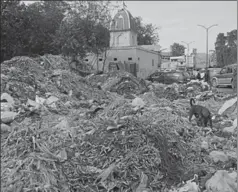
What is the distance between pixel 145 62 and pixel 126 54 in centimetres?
279

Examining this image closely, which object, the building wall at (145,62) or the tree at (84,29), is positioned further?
the building wall at (145,62)

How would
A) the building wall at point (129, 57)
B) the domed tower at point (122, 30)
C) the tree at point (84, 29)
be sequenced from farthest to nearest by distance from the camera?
the domed tower at point (122, 30)
the building wall at point (129, 57)
the tree at point (84, 29)

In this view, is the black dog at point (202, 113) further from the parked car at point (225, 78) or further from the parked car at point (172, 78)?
the parked car at point (172, 78)

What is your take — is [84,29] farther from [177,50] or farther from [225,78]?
[177,50]

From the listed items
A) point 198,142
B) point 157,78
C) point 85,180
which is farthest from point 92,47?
point 85,180

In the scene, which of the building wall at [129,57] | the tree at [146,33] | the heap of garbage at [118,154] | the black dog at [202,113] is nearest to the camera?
the heap of garbage at [118,154]

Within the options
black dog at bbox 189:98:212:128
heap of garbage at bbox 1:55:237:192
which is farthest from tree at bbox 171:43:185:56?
black dog at bbox 189:98:212:128

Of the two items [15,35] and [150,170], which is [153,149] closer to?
[150,170]

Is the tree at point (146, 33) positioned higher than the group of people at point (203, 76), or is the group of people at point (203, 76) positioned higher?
the tree at point (146, 33)

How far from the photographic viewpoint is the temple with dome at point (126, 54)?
23688mm

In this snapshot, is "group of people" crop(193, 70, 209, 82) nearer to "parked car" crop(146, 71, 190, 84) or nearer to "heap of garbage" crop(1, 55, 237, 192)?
"parked car" crop(146, 71, 190, 84)

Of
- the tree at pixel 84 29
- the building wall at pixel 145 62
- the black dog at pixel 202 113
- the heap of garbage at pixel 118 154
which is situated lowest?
the heap of garbage at pixel 118 154

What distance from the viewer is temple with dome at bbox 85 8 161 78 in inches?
933

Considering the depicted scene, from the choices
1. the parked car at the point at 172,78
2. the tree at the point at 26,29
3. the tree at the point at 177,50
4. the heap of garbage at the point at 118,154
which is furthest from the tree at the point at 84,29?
the tree at the point at 177,50
